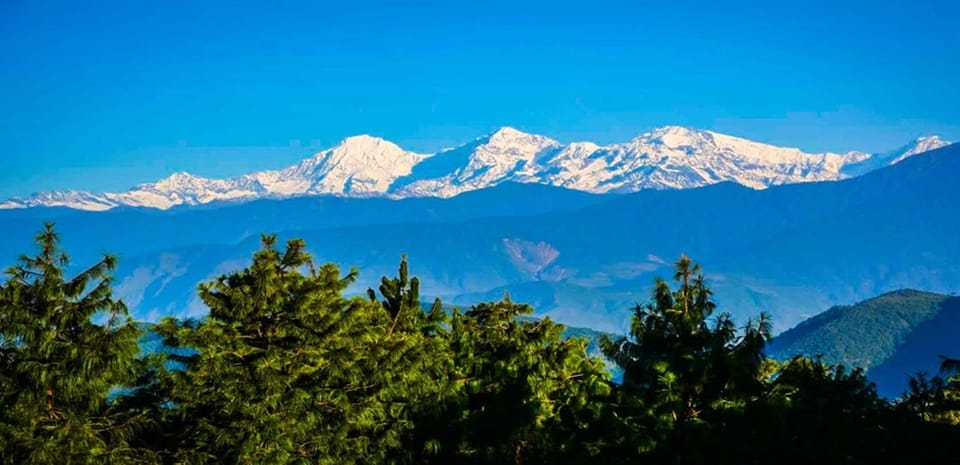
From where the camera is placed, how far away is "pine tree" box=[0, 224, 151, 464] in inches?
1108

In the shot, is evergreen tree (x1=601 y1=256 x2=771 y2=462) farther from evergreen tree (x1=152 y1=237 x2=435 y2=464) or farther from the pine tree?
the pine tree

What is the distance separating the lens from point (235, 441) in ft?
100.0

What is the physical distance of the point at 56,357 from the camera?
28.7m

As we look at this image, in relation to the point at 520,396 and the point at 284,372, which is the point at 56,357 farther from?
the point at 520,396

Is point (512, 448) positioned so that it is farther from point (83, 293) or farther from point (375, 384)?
point (83, 293)

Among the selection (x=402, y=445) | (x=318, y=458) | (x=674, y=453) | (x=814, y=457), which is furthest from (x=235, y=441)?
(x=814, y=457)

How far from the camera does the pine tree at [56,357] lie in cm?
2814

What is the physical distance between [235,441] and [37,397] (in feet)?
20.2

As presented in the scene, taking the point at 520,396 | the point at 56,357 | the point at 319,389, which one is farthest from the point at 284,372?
the point at 520,396

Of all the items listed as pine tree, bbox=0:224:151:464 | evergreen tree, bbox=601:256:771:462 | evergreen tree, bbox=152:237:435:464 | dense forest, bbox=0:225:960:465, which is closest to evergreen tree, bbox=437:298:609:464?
dense forest, bbox=0:225:960:465

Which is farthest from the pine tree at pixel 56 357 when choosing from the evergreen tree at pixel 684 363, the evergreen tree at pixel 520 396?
the evergreen tree at pixel 684 363

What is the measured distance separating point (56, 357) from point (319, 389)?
27.4 feet

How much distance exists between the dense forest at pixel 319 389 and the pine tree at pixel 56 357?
0.06m

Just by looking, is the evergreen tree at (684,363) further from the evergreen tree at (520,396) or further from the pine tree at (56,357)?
the pine tree at (56,357)
